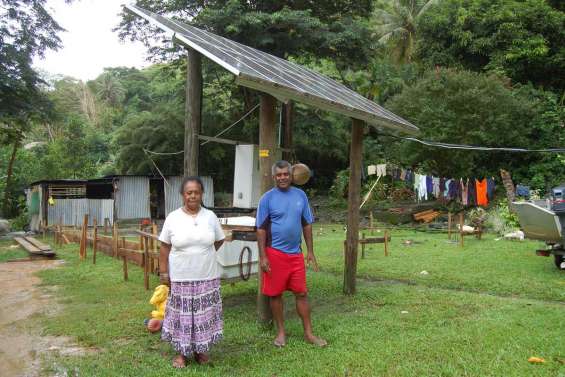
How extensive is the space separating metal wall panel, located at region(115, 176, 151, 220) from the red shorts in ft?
66.9

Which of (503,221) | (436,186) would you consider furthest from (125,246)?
(436,186)

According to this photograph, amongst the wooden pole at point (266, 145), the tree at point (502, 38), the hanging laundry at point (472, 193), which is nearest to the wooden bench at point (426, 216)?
the hanging laundry at point (472, 193)

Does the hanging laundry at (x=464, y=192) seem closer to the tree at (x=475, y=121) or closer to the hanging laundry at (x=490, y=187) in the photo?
the hanging laundry at (x=490, y=187)

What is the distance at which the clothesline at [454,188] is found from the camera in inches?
741

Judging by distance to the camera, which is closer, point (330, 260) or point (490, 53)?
point (330, 260)

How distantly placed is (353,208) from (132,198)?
1925 centimetres

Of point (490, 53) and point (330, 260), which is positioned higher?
point (490, 53)

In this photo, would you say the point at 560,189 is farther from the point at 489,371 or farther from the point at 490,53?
the point at 490,53

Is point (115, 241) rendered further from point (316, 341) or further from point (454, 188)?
point (454, 188)

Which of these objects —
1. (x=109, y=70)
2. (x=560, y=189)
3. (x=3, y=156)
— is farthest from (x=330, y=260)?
(x=109, y=70)

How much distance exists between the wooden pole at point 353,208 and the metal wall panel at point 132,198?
18.9 metres

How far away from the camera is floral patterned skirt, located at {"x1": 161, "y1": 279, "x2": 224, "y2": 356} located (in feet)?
14.0

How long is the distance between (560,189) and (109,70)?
194ft

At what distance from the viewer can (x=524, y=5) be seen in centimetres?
2242
